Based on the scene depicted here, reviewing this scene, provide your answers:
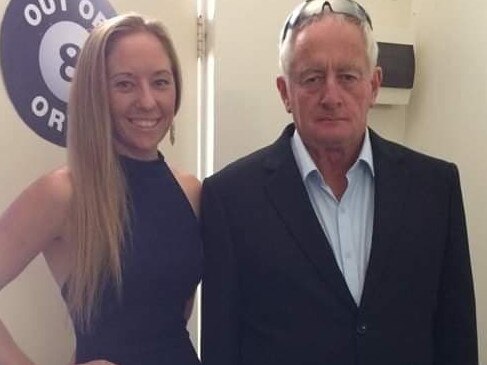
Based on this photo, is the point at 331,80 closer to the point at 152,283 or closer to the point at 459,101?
the point at 152,283

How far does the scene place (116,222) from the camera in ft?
4.12

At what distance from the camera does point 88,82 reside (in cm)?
126

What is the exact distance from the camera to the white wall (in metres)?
1.73

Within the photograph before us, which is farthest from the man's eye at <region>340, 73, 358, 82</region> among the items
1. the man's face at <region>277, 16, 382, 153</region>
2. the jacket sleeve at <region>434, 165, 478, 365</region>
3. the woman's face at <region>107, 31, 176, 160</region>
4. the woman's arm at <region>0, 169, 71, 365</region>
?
the woman's arm at <region>0, 169, 71, 365</region>

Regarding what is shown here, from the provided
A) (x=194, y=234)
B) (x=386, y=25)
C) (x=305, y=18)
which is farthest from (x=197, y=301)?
(x=386, y=25)

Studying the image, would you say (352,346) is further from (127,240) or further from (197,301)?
(197,301)

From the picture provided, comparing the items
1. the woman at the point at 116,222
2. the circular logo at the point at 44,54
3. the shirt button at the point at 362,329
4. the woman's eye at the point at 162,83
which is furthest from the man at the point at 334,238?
the circular logo at the point at 44,54

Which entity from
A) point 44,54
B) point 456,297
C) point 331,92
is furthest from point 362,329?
point 44,54

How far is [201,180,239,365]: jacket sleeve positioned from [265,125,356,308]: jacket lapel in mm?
118

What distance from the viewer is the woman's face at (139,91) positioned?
4.21ft

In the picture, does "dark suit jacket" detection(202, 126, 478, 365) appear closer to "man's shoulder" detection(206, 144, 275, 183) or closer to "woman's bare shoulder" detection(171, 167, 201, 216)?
"man's shoulder" detection(206, 144, 275, 183)

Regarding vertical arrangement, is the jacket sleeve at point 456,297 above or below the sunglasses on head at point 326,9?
below

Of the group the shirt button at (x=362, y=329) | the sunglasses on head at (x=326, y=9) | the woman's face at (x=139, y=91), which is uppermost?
the sunglasses on head at (x=326, y=9)

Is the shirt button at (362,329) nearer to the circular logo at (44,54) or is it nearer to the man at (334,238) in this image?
the man at (334,238)
